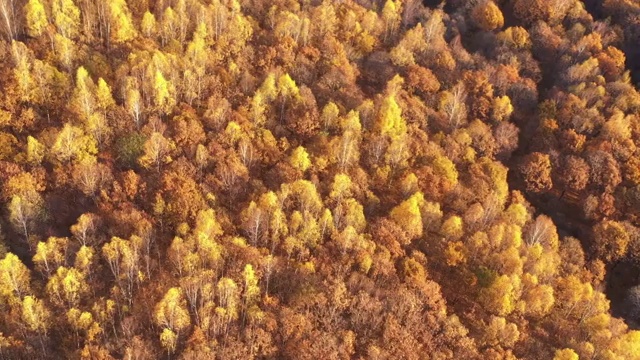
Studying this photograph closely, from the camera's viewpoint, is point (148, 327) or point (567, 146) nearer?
point (148, 327)

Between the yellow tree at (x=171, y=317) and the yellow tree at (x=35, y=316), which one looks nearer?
the yellow tree at (x=35, y=316)

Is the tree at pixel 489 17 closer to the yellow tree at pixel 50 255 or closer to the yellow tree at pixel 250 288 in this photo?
the yellow tree at pixel 250 288

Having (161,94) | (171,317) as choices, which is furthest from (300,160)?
(171,317)

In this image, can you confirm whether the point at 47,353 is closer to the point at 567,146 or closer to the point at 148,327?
the point at 148,327

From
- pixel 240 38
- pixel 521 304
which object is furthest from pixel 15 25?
pixel 521 304

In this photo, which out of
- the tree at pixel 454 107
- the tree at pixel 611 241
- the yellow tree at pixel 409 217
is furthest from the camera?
the tree at pixel 454 107

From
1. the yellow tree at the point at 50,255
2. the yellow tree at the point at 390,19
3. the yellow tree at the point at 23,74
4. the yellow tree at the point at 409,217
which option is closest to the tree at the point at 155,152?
the yellow tree at the point at 50,255

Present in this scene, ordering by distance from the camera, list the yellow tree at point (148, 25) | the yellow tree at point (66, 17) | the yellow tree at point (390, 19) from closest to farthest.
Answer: the yellow tree at point (66, 17) → the yellow tree at point (148, 25) → the yellow tree at point (390, 19)

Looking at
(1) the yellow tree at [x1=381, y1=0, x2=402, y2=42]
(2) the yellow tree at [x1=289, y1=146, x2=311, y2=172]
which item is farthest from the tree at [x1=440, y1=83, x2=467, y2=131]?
(2) the yellow tree at [x1=289, y1=146, x2=311, y2=172]
